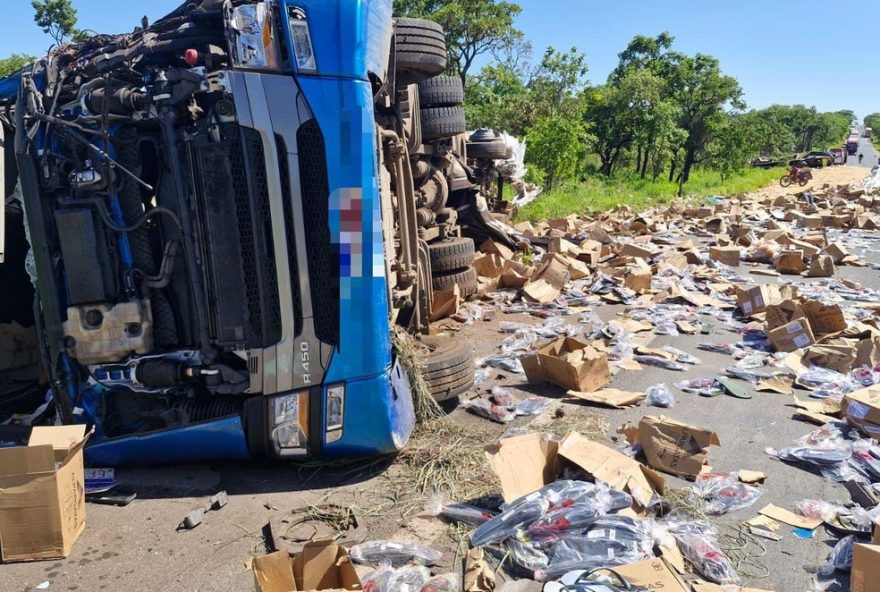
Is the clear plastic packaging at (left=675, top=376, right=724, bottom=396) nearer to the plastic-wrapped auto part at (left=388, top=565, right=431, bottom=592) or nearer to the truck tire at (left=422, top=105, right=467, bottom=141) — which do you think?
the plastic-wrapped auto part at (left=388, top=565, right=431, bottom=592)

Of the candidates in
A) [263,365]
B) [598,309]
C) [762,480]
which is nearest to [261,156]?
[263,365]

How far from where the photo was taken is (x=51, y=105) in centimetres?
310

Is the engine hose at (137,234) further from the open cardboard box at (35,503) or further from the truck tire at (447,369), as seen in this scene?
the truck tire at (447,369)

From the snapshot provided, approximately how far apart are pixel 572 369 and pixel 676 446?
1.17 metres

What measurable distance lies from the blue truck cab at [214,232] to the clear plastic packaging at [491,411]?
94cm

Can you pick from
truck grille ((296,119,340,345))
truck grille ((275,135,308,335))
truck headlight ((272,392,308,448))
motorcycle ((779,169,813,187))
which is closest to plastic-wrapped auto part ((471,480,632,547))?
truck headlight ((272,392,308,448))

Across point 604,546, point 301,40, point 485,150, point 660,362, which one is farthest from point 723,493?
point 485,150

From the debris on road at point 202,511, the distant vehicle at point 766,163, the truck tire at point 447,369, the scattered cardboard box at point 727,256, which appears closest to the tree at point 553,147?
the scattered cardboard box at point 727,256

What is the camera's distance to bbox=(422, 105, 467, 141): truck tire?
6.42 m

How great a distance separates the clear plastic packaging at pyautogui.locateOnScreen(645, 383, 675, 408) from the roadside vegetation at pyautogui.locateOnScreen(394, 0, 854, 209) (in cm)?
1277

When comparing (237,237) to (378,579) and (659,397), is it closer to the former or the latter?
(378,579)

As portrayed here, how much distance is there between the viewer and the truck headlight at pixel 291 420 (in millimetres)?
3074

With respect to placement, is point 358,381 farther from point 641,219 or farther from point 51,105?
point 641,219

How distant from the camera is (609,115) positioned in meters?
25.2
